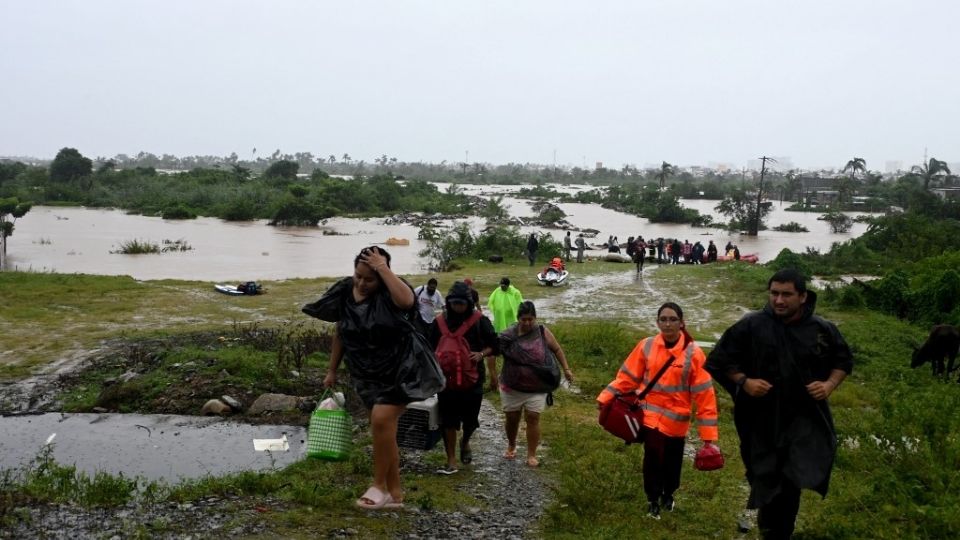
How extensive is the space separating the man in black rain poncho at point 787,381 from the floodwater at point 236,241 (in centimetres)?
2044

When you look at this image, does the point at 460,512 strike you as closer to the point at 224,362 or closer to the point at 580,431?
the point at 580,431

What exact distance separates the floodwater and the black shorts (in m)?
18.6

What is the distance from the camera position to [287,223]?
4622 centimetres

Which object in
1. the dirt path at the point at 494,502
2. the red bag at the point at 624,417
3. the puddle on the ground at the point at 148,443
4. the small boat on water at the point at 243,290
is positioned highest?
the red bag at the point at 624,417

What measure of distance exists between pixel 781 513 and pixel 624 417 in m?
0.94

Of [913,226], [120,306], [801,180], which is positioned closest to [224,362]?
[120,306]

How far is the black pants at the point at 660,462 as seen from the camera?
168 inches

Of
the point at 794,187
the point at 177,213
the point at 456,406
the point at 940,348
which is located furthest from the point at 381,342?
the point at 794,187

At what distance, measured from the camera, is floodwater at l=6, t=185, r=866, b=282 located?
26.9 meters

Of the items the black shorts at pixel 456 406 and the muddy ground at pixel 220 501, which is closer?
the muddy ground at pixel 220 501

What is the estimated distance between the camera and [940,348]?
9758 mm

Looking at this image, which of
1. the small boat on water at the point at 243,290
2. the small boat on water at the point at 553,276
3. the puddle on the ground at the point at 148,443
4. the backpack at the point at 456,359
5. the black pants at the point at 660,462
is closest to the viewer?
the black pants at the point at 660,462

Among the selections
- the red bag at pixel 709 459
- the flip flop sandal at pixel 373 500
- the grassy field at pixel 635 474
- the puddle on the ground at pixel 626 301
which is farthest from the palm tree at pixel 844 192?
the flip flop sandal at pixel 373 500

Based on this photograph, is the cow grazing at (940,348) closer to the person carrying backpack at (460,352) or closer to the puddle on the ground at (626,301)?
the puddle on the ground at (626,301)
